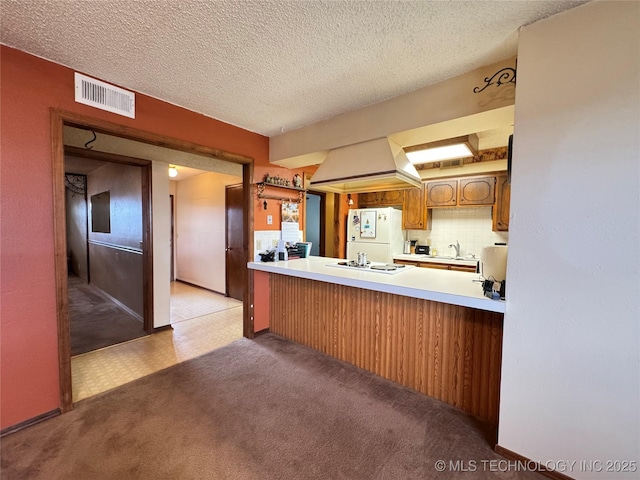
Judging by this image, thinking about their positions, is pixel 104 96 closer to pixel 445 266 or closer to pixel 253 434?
pixel 253 434

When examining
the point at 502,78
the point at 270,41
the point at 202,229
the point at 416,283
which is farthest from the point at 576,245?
the point at 202,229

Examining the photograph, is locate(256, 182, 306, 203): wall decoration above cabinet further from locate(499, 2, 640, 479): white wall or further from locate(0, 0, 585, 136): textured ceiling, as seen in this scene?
locate(499, 2, 640, 479): white wall

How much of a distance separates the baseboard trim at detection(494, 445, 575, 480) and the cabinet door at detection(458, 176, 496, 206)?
317 cm

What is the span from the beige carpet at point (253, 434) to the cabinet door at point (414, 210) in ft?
9.56

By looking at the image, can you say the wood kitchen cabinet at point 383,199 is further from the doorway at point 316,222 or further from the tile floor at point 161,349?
the tile floor at point 161,349

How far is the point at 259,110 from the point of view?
2438 millimetres

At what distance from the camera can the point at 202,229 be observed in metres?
5.45

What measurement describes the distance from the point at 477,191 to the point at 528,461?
10.9 feet

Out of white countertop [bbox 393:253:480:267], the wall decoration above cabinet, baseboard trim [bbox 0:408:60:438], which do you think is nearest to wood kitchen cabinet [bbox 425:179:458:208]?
white countertop [bbox 393:253:480:267]

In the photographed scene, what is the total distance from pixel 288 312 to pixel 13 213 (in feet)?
7.73

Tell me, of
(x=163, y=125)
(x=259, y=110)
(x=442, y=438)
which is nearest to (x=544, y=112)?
(x=442, y=438)

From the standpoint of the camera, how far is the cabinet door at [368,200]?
16.0 feet

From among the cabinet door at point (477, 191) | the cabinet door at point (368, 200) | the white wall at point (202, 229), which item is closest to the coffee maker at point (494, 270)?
the cabinet door at point (477, 191)

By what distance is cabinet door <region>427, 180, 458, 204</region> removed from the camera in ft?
13.3
